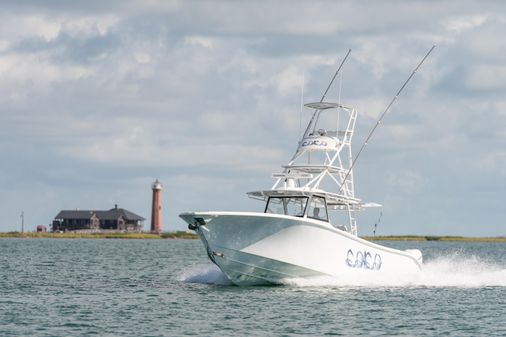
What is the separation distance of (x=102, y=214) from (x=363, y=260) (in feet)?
503

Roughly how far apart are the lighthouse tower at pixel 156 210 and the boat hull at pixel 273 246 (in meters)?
141

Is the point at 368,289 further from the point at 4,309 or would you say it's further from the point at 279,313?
the point at 4,309

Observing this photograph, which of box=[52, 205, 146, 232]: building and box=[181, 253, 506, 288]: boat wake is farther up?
box=[52, 205, 146, 232]: building

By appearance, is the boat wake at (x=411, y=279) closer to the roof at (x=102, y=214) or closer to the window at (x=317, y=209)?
the window at (x=317, y=209)

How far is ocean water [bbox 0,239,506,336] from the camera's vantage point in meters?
31.5

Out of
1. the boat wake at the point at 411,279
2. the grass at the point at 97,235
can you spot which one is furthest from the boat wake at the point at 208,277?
the grass at the point at 97,235

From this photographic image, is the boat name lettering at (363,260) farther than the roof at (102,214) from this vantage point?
No

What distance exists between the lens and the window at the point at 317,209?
40562mm

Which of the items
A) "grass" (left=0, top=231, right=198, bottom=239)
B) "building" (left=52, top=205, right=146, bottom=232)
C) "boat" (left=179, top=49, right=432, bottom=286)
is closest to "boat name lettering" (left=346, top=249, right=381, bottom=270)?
"boat" (left=179, top=49, right=432, bottom=286)

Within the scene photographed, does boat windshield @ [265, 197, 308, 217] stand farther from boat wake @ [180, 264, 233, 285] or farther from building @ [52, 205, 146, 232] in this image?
building @ [52, 205, 146, 232]

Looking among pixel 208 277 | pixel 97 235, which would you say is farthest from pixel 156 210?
pixel 208 277

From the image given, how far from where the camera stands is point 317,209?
4097cm

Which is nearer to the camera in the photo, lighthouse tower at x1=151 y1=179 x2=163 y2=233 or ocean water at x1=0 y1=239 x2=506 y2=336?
ocean water at x1=0 y1=239 x2=506 y2=336

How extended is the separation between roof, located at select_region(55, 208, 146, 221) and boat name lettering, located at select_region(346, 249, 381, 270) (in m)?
151
